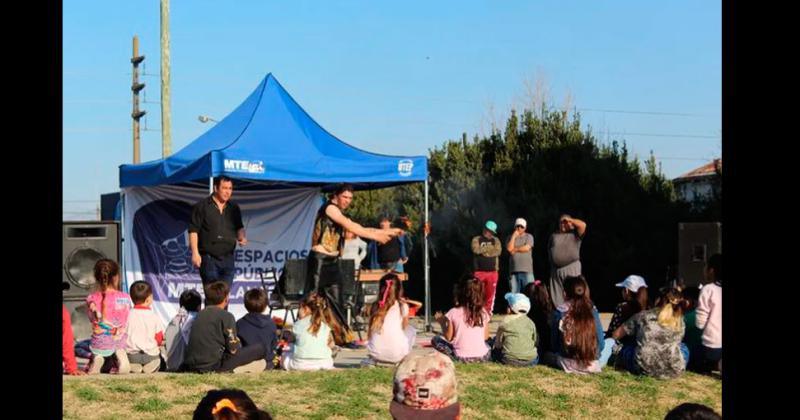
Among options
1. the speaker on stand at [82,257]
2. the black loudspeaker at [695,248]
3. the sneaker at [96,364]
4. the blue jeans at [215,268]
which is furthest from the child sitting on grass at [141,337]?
the black loudspeaker at [695,248]

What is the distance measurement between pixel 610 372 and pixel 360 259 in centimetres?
613

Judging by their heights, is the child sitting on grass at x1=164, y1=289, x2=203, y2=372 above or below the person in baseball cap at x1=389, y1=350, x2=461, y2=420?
below

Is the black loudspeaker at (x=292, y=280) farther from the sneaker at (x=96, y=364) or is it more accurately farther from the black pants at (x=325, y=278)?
the sneaker at (x=96, y=364)

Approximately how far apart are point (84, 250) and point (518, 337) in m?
5.31

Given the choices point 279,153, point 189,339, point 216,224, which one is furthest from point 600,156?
point 189,339

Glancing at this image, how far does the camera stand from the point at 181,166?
12.8m

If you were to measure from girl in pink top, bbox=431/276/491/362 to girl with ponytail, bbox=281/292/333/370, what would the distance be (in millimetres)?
1184

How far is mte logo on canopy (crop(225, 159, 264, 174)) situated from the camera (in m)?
12.1

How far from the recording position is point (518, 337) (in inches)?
372

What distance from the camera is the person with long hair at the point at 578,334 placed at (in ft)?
30.0

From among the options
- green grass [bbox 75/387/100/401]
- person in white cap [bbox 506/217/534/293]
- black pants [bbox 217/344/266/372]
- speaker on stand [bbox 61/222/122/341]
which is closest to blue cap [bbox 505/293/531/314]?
black pants [bbox 217/344/266/372]

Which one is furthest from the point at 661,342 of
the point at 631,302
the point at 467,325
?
the point at 467,325

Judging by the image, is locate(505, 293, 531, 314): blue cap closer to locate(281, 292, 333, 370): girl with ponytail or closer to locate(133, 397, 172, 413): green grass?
locate(281, 292, 333, 370): girl with ponytail
